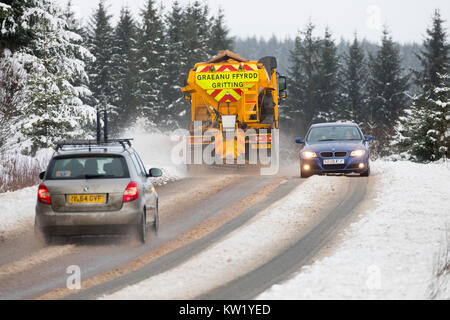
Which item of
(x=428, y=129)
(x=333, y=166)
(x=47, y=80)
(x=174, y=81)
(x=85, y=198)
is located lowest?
(x=85, y=198)

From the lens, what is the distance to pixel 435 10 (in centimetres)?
5697

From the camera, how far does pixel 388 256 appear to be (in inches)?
301

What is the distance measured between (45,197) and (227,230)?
3125 millimetres

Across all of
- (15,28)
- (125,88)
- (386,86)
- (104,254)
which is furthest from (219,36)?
(104,254)

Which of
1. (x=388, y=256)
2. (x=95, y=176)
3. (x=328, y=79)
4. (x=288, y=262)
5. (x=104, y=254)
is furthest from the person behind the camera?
(x=328, y=79)

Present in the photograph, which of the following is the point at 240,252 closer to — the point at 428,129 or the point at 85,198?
the point at 85,198

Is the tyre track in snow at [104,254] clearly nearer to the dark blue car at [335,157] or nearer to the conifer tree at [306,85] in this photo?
the dark blue car at [335,157]

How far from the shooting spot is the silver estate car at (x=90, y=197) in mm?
8898

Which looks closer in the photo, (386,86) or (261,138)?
(261,138)

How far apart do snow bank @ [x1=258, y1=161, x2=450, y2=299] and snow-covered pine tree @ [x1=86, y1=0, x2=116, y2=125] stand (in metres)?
51.7

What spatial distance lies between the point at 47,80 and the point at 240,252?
1457cm

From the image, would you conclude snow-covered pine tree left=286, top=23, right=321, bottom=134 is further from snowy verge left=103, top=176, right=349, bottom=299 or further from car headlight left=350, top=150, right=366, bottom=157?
snowy verge left=103, top=176, right=349, bottom=299

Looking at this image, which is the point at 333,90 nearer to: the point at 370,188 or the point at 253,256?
the point at 370,188
